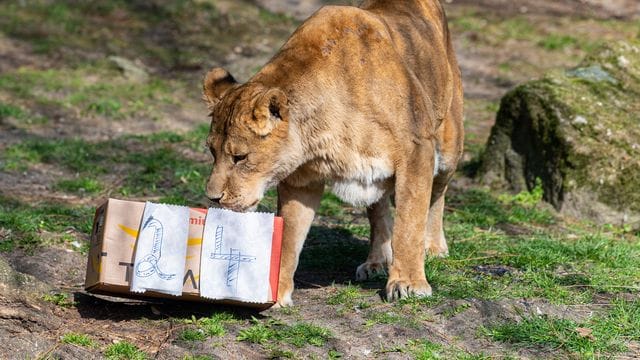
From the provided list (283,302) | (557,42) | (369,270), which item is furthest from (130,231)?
(557,42)

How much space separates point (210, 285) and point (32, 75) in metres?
8.40

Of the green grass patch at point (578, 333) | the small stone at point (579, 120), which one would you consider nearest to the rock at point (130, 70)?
the small stone at point (579, 120)

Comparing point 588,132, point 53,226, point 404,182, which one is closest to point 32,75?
point 53,226

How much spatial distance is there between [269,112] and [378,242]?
1634mm

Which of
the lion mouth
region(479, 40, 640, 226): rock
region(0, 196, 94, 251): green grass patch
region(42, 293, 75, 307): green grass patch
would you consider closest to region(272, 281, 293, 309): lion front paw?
the lion mouth

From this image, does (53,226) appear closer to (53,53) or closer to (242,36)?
(53,53)

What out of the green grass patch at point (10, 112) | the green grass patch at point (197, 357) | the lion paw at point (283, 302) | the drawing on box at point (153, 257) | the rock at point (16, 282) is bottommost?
the green grass patch at point (197, 357)

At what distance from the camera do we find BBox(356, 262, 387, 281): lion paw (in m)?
6.49

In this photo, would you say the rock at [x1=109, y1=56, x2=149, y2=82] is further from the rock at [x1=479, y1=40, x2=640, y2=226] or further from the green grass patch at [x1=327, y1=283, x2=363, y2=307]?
the green grass patch at [x1=327, y1=283, x2=363, y2=307]

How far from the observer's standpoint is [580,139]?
8.48 metres

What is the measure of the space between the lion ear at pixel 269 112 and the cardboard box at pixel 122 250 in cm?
57

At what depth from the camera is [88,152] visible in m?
9.78

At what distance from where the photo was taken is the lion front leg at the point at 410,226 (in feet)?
18.8

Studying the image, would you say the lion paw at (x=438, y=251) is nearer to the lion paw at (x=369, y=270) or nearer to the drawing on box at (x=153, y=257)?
the lion paw at (x=369, y=270)
